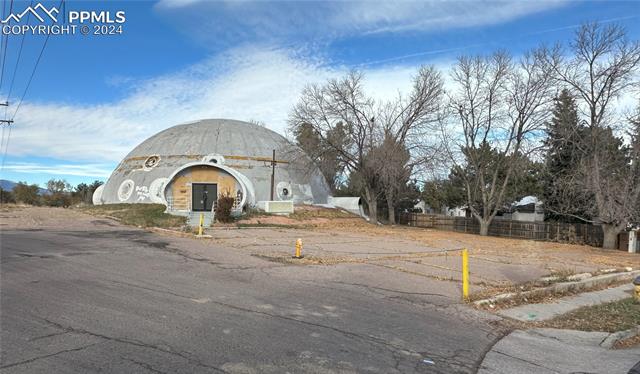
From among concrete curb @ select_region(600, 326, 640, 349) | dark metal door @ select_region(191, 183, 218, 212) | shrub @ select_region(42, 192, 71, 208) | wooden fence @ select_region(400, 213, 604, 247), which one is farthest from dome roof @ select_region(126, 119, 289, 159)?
concrete curb @ select_region(600, 326, 640, 349)

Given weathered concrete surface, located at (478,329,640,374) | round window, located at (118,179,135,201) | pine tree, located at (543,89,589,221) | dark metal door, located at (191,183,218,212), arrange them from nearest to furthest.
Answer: weathered concrete surface, located at (478,329,640,374), pine tree, located at (543,89,589,221), dark metal door, located at (191,183,218,212), round window, located at (118,179,135,201)

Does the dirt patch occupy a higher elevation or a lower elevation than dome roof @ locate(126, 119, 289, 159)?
lower

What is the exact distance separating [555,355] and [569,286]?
523 cm

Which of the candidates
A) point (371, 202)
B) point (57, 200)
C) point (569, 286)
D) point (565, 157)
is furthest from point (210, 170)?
point (57, 200)

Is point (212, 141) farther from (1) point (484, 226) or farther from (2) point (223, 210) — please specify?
(1) point (484, 226)

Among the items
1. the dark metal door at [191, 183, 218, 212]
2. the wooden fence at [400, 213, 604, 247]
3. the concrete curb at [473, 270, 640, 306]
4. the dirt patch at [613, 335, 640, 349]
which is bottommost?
the dirt patch at [613, 335, 640, 349]

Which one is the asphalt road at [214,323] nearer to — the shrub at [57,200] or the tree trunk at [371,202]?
the tree trunk at [371,202]

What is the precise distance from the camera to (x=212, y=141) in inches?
1581

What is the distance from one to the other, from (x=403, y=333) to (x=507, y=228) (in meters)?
33.2

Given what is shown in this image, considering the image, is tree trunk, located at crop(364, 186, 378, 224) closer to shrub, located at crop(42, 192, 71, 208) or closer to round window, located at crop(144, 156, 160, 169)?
round window, located at crop(144, 156, 160, 169)

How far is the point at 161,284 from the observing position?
8391 millimetres

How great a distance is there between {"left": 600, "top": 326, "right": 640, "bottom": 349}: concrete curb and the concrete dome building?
26.0 metres

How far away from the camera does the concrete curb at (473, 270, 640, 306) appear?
342 inches

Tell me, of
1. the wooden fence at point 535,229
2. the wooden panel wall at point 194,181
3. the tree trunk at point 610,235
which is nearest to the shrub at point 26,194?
the wooden panel wall at point 194,181
